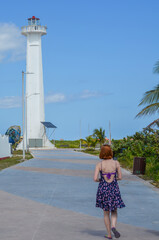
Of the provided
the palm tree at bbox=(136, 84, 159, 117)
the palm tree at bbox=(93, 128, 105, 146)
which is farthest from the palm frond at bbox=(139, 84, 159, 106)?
the palm tree at bbox=(93, 128, 105, 146)

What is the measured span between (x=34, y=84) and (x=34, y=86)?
314 millimetres

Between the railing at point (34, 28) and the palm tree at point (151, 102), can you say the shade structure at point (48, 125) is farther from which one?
the palm tree at point (151, 102)

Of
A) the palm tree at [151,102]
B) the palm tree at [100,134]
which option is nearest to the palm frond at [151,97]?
the palm tree at [151,102]

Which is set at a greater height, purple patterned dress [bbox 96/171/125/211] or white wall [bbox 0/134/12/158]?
white wall [bbox 0/134/12/158]

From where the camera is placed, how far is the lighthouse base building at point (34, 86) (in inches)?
2768

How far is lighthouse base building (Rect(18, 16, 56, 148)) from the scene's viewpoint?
231 ft

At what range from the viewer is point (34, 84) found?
231 ft

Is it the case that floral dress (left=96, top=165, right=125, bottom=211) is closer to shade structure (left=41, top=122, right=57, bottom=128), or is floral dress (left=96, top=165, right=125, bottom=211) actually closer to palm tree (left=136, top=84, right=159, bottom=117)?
palm tree (left=136, top=84, right=159, bottom=117)

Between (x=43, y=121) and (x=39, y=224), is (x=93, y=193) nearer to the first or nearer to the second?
(x=39, y=224)

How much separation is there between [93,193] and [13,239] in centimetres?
657

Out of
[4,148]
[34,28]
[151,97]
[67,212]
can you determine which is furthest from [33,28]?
[67,212]

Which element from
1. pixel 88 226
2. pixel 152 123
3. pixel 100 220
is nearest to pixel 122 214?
pixel 100 220

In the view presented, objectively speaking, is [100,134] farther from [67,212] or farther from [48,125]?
[67,212]

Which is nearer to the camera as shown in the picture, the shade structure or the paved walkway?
the paved walkway
